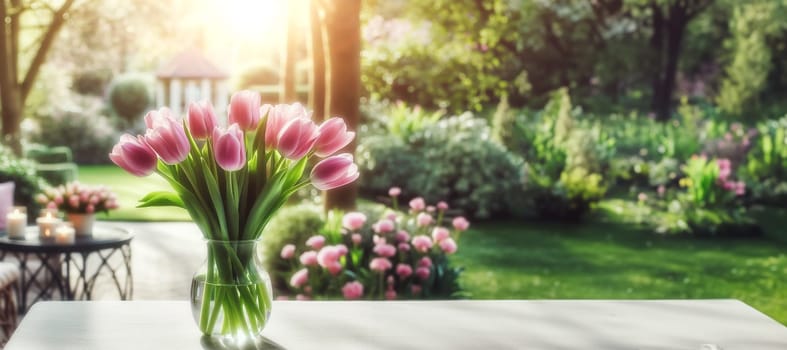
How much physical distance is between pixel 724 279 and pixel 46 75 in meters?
16.0

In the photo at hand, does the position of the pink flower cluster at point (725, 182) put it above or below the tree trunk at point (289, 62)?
below

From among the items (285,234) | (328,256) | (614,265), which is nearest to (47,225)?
(285,234)

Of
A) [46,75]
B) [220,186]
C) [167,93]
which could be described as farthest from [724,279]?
[167,93]

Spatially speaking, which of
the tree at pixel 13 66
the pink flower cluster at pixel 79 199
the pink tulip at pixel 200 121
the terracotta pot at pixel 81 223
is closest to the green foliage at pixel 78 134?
the tree at pixel 13 66

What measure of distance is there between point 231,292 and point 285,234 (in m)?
4.18

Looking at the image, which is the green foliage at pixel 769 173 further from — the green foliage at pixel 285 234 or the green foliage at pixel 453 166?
the green foliage at pixel 285 234

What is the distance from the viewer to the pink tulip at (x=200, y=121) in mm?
2113

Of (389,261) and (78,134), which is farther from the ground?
(389,261)

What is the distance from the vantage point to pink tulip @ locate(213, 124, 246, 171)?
1.98 meters

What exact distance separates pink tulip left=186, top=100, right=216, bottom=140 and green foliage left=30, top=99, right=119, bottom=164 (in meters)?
18.4

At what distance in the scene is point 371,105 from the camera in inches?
525

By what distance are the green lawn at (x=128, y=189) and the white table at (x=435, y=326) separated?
20.9 ft

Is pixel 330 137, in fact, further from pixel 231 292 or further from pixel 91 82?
pixel 91 82

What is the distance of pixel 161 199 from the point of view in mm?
2191
